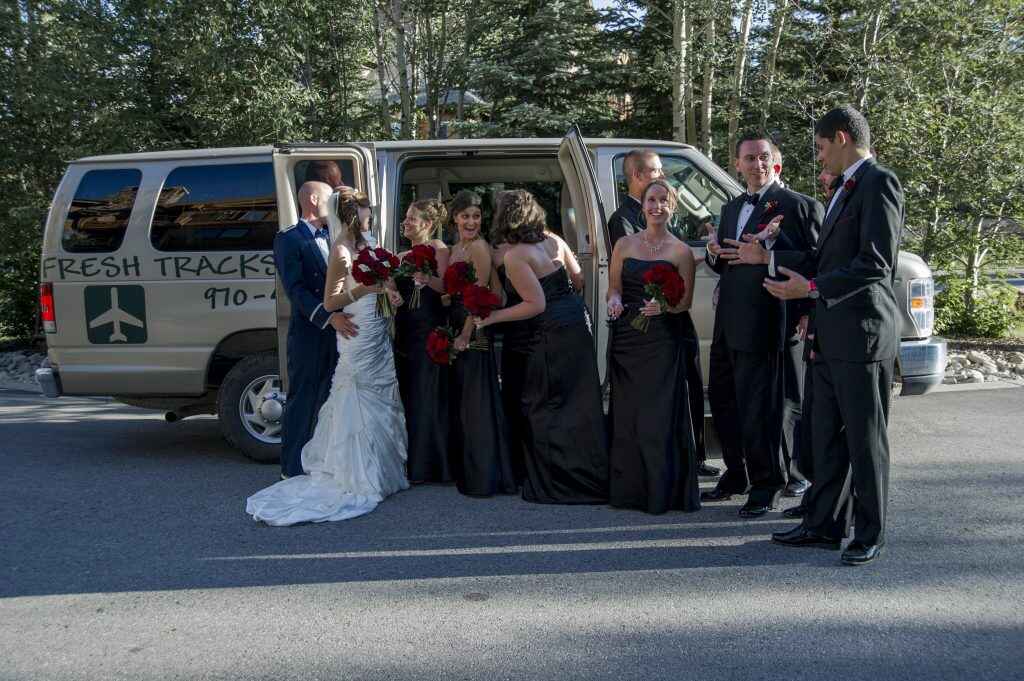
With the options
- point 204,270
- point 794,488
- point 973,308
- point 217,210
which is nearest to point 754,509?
point 794,488

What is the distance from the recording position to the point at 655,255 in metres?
5.80

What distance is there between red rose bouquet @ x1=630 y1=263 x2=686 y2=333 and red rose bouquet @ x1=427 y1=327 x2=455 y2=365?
54.1 inches

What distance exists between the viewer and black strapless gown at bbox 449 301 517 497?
6262 mm

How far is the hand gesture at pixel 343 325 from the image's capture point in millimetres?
6410

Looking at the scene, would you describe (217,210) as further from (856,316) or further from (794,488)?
(856,316)

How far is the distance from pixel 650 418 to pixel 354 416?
76.7 inches

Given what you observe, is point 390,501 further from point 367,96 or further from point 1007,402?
point 367,96

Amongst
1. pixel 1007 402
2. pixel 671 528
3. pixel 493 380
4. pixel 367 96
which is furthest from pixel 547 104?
pixel 671 528

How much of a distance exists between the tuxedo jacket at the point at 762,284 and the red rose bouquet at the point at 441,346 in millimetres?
1718

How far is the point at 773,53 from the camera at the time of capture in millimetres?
14820

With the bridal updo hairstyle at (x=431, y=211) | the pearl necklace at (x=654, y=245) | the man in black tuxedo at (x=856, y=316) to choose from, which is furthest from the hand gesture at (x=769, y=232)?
the bridal updo hairstyle at (x=431, y=211)

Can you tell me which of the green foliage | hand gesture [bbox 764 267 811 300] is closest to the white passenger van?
hand gesture [bbox 764 267 811 300]

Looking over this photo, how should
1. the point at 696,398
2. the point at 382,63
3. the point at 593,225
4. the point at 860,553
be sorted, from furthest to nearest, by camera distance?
the point at 382,63, the point at 593,225, the point at 696,398, the point at 860,553

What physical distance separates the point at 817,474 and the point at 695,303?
2.30 m
